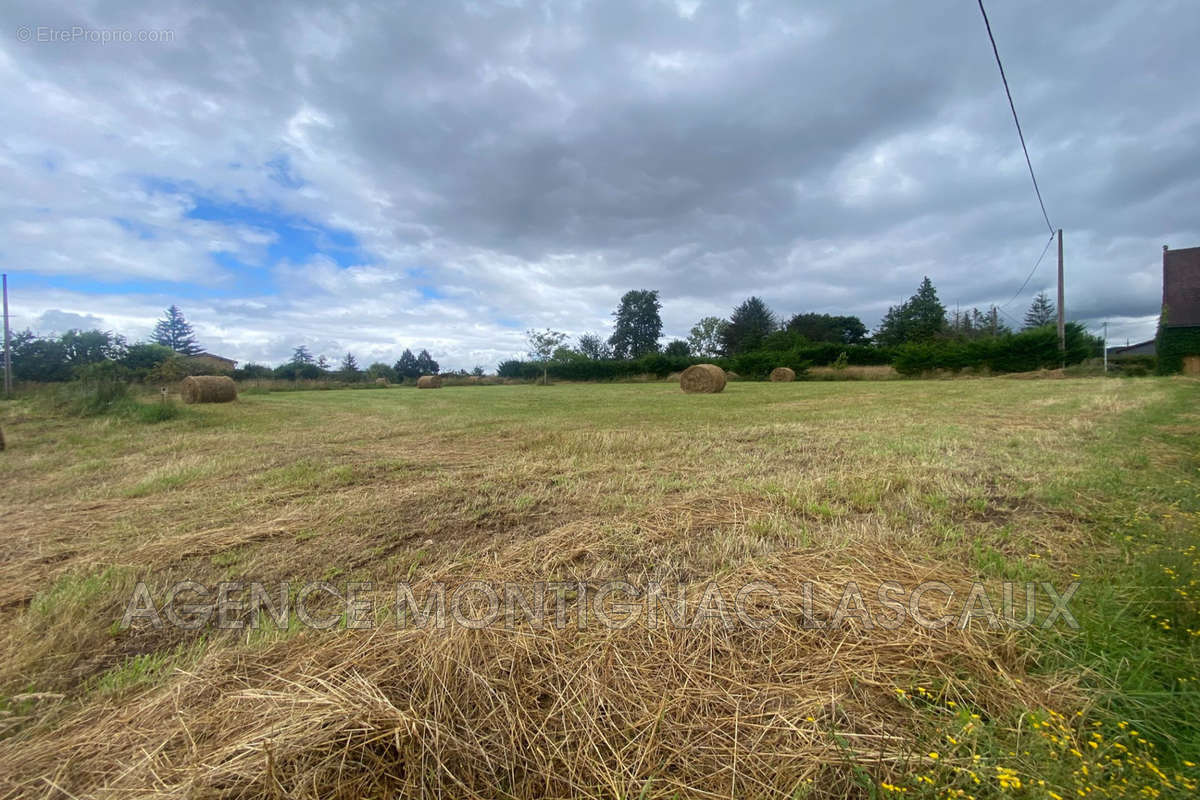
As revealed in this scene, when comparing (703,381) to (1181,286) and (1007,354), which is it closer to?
(1007,354)

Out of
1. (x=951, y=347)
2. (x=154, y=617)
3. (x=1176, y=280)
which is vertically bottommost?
(x=154, y=617)

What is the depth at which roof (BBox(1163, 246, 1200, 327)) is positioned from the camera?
79.2 ft

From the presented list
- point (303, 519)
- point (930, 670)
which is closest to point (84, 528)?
point (303, 519)

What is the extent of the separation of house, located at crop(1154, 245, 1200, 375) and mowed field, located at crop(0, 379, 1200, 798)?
3224cm

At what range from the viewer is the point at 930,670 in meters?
1.42

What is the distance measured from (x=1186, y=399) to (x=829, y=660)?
47.4 ft

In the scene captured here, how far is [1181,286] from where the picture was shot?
84.6 feet

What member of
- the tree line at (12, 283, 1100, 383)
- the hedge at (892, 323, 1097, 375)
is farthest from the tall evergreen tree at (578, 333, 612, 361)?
the hedge at (892, 323, 1097, 375)

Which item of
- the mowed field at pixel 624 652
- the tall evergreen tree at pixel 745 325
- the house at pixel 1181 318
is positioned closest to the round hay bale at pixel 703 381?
the mowed field at pixel 624 652

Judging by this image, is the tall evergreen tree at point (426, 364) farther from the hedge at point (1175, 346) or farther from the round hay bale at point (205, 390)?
the hedge at point (1175, 346)

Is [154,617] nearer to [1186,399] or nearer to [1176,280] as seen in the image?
[1186,399]

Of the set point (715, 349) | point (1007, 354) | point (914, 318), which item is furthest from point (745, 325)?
point (1007, 354)

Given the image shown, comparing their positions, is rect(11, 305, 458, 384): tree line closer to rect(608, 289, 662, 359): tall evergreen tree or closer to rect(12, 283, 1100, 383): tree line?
rect(12, 283, 1100, 383): tree line

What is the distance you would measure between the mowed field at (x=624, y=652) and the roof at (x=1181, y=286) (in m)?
33.0
